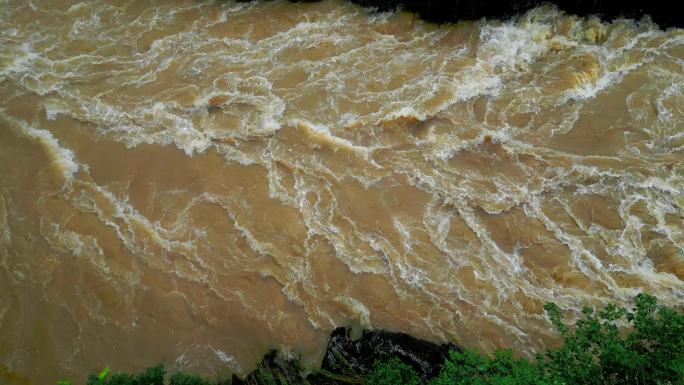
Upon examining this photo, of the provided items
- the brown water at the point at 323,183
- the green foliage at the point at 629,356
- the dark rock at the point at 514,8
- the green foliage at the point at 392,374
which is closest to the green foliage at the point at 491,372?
the green foliage at the point at 629,356

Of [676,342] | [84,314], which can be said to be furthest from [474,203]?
[84,314]

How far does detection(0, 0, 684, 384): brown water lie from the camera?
8836 mm

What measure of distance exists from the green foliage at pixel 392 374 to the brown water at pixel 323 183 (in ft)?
3.85

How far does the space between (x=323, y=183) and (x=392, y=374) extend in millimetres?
4023

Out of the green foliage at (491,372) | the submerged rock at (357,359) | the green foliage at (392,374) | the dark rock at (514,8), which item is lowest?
the submerged rock at (357,359)

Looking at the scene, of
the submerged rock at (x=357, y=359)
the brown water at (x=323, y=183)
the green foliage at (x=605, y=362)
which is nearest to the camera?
the green foliage at (x=605, y=362)

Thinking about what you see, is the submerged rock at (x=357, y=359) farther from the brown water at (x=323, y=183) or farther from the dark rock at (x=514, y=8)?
the dark rock at (x=514, y=8)

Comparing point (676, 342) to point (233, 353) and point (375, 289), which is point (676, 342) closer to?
point (375, 289)

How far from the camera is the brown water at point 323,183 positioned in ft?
29.0

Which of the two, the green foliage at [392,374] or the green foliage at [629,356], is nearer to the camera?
the green foliage at [629,356]

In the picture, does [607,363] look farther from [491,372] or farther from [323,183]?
[323,183]

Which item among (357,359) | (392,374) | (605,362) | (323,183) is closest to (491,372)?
(605,362)

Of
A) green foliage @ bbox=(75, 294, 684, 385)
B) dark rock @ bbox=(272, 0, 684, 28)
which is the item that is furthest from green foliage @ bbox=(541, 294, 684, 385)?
dark rock @ bbox=(272, 0, 684, 28)

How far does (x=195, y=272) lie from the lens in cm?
945
